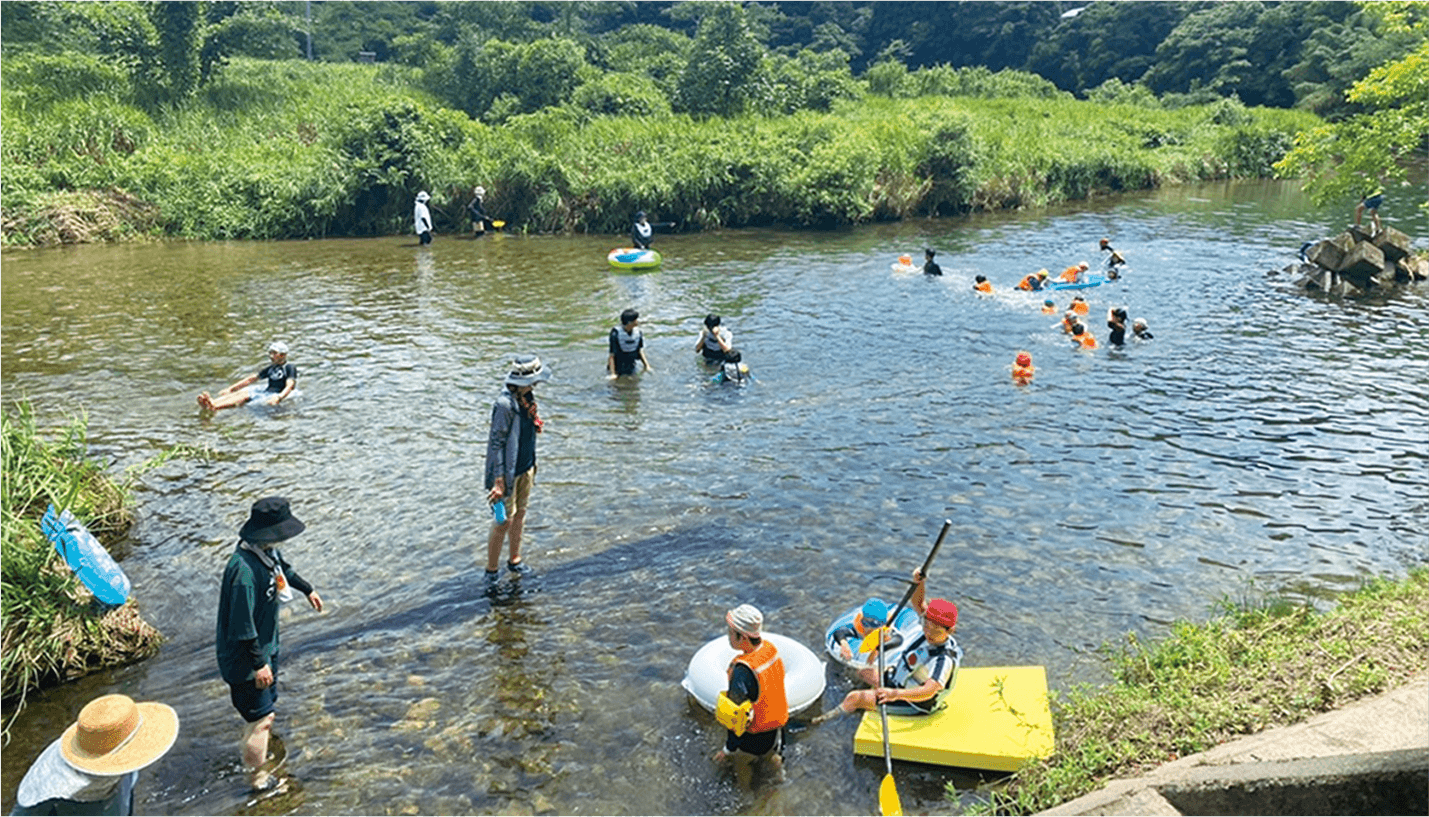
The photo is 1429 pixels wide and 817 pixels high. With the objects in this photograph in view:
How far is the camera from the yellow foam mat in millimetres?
7090

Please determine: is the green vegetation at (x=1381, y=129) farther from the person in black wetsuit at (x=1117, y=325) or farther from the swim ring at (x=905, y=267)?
the swim ring at (x=905, y=267)

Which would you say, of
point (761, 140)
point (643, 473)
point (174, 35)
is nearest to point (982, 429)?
point (643, 473)

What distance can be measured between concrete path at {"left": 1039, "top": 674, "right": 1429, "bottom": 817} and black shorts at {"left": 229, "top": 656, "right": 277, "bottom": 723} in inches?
214

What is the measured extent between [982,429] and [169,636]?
35.4ft

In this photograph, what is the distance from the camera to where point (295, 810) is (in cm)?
695

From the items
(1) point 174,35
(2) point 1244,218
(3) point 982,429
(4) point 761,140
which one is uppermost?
(1) point 174,35

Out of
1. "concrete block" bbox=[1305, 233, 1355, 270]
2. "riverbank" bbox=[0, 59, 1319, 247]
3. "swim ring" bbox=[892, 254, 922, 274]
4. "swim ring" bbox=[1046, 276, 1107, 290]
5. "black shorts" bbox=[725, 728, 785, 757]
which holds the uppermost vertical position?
"riverbank" bbox=[0, 59, 1319, 247]

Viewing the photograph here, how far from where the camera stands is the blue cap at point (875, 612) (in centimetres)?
866

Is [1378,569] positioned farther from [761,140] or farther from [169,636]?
[761,140]

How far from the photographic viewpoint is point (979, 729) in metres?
7.32

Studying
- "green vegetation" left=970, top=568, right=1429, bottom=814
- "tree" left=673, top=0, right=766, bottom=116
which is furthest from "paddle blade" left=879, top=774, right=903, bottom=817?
"tree" left=673, top=0, right=766, bottom=116

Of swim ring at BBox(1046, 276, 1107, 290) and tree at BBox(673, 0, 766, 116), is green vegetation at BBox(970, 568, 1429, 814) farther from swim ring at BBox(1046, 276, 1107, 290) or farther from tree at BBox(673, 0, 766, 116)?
tree at BBox(673, 0, 766, 116)

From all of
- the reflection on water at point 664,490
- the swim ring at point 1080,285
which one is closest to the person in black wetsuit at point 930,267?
the reflection on water at point 664,490

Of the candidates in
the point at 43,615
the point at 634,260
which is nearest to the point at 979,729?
the point at 43,615
